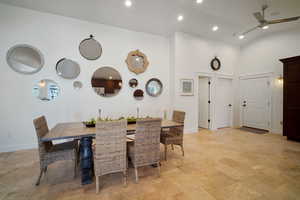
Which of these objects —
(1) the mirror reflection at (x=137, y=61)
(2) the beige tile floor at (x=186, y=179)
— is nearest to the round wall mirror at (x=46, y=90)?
(2) the beige tile floor at (x=186, y=179)

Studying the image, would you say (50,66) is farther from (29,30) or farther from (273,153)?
(273,153)

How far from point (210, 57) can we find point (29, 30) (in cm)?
555

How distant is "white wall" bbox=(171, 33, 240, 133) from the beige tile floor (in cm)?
178

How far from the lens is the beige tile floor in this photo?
166 centimetres

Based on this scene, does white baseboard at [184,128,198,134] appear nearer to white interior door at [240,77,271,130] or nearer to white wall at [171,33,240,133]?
white wall at [171,33,240,133]

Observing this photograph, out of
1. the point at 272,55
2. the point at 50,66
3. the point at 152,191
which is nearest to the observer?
the point at 152,191

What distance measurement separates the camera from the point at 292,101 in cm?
370

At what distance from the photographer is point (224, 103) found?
5.33 metres

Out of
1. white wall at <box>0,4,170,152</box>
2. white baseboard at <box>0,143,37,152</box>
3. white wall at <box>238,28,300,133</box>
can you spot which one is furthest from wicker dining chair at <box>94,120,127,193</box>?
white wall at <box>238,28,300,133</box>

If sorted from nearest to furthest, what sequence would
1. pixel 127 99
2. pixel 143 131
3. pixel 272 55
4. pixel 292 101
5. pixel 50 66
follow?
pixel 143 131
pixel 50 66
pixel 292 101
pixel 127 99
pixel 272 55

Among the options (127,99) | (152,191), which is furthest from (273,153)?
(127,99)

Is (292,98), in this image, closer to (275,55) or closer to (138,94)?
(275,55)

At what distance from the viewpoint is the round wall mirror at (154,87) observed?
14.1 feet

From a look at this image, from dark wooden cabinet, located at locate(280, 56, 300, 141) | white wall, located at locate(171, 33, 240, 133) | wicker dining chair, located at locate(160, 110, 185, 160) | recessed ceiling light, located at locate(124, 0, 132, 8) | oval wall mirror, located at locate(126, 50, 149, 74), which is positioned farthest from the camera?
white wall, located at locate(171, 33, 240, 133)
